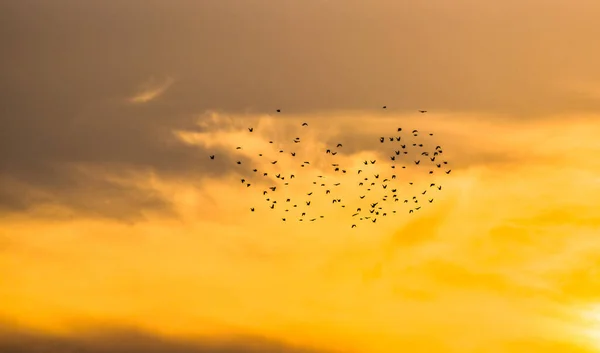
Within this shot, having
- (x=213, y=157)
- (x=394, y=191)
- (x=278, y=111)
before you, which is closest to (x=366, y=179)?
(x=394, y=191)

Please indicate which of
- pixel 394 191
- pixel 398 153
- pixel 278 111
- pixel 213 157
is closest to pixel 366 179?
pixel 398 153

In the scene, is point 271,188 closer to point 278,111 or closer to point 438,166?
point 278,111

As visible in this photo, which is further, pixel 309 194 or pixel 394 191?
pixel 394 191

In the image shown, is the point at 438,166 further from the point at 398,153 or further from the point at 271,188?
the point at 271,188

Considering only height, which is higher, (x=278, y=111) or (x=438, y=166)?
(x=278, y=111)

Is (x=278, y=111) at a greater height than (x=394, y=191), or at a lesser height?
greater

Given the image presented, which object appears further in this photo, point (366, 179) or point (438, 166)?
point (438, 166)

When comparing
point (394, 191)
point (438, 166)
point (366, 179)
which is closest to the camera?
point (366, 179)

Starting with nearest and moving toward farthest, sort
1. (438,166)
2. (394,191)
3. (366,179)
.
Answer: (366,179), (438,166), (394,191)

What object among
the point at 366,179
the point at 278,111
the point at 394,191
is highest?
the point at 278,111
